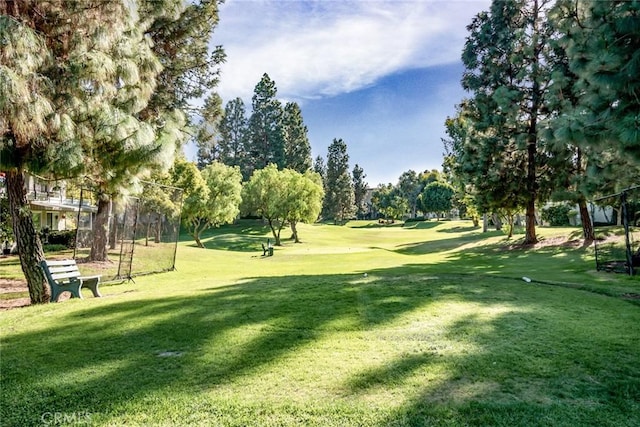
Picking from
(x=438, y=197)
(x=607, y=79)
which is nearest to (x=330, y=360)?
(x=607, y=79)

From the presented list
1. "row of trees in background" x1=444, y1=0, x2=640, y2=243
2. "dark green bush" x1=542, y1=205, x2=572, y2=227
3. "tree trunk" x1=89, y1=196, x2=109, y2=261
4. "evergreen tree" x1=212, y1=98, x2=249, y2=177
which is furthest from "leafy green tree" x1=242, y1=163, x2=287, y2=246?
"evergreen tree" x1=212, y1=98, x2=249, y2=177

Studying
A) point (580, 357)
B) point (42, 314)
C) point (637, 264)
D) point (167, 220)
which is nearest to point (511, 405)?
point (580, 357)

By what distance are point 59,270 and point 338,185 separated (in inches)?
2371

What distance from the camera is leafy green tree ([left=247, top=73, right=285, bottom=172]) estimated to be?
59.6m

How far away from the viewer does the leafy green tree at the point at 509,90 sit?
65.6ft

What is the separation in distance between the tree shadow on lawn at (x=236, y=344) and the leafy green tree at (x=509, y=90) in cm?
1567

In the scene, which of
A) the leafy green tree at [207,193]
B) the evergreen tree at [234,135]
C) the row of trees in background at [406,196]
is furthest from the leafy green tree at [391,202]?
the leafy green tree at [207,193]

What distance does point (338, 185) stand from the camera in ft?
221

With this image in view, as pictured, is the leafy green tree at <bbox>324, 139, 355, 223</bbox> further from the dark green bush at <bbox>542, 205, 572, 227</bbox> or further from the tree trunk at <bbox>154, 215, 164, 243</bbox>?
the tree trunk at <bbox>154, 215, 164, 243</bbox>

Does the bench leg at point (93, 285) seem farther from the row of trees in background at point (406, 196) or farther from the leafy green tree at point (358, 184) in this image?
the leafy green tree at point (358, 184)

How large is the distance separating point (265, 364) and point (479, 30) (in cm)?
2330

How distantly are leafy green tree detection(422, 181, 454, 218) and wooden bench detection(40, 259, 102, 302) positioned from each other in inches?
2343

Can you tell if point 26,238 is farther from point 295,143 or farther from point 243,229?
point 295,143

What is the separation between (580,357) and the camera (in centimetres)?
384
